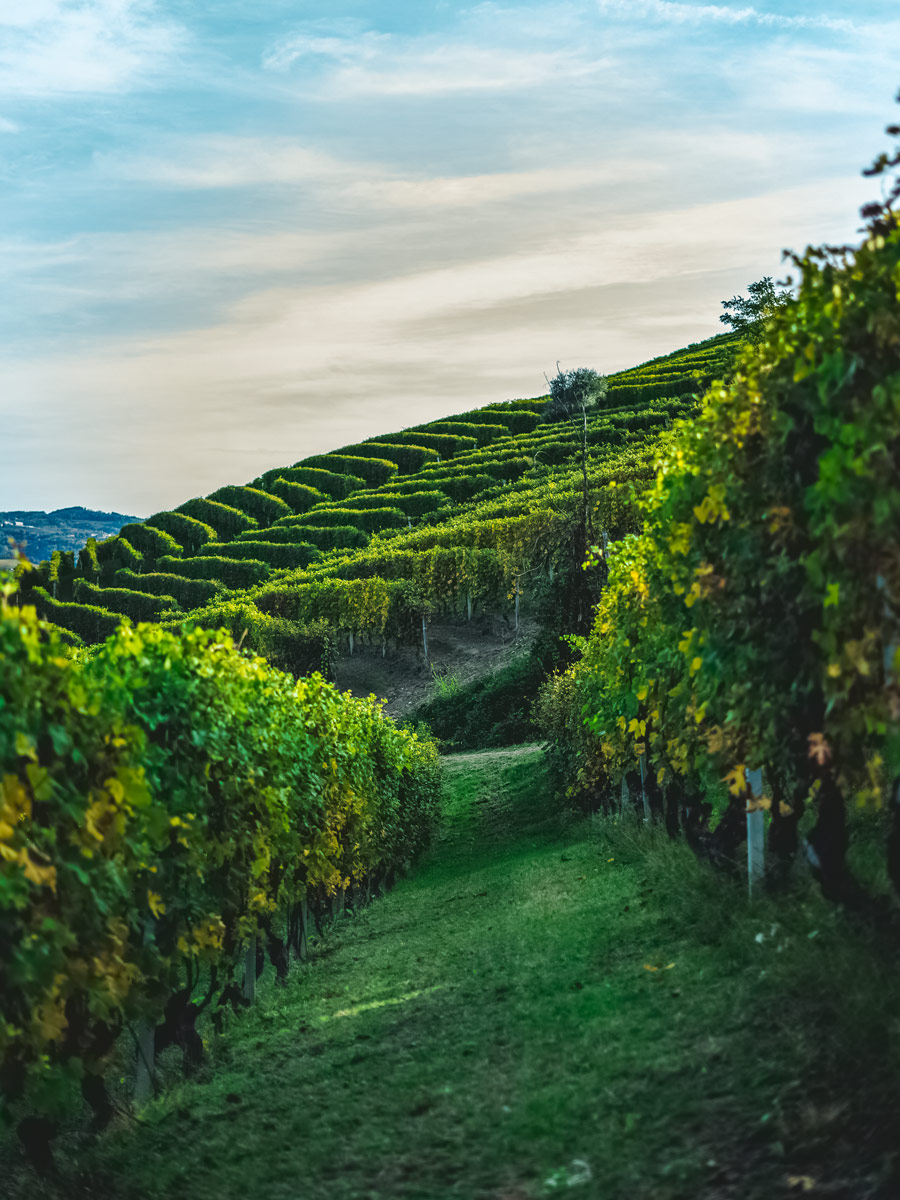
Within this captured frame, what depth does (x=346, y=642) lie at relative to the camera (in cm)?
6719

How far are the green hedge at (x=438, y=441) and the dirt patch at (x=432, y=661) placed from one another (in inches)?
2595

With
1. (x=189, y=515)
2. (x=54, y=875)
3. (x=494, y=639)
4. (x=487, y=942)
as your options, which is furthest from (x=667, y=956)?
(x=189, y=515)

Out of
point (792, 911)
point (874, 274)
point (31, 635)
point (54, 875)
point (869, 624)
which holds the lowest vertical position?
point (792, 911)

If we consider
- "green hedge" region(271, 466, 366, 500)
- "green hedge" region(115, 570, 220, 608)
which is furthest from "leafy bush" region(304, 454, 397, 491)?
"green hedge" region(115, 570, 220, 608)

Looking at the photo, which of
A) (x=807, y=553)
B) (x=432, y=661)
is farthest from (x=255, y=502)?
(x=807, y=553)

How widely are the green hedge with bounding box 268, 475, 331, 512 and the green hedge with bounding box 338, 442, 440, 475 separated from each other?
10235 mm

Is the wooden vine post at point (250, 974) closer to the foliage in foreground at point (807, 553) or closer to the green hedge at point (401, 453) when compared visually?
the foliage in foreground at point (807, 553)

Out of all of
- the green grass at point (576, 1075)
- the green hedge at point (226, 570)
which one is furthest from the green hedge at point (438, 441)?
the green grass at point (576, 1075)

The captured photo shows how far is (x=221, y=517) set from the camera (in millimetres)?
118375

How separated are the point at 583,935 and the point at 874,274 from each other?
8.69 metres

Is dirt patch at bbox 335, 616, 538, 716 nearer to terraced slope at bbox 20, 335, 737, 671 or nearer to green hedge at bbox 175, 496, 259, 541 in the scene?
terraced slope at bbox 20, 335, 737, 671

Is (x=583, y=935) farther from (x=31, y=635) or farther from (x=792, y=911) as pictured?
(x=31, y=635)

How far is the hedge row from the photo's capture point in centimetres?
747

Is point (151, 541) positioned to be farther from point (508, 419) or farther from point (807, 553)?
point (807, 553)
